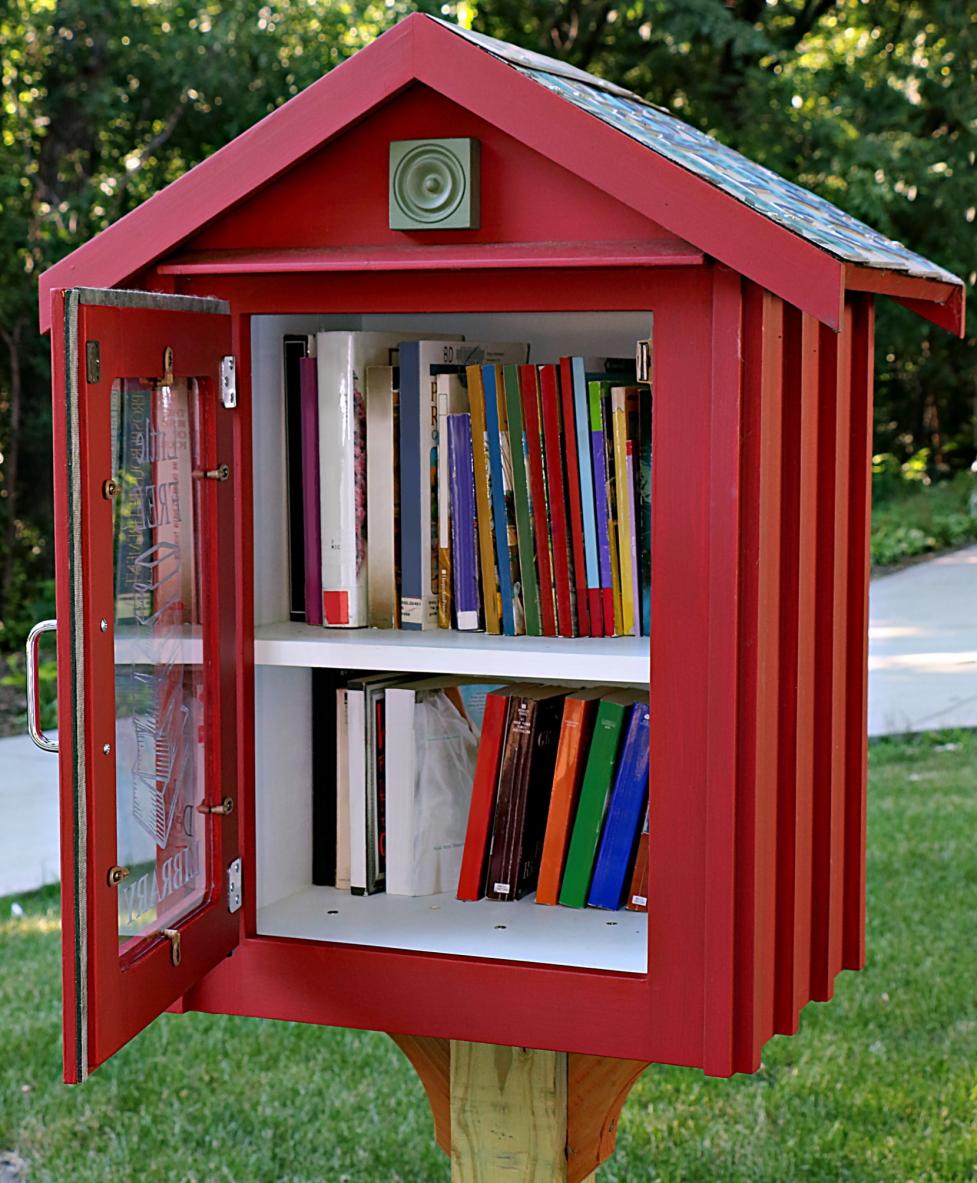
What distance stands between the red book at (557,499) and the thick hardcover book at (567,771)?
0.36 feet

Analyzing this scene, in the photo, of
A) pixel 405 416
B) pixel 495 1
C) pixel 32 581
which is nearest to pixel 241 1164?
pixel 405 416

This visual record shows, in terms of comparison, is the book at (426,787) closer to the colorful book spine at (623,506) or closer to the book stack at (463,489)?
the book stack at (463,489)

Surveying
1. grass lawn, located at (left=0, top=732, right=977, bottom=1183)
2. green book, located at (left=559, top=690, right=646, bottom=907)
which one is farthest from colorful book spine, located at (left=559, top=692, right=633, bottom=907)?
grass lawn, located at (left=0, top=732, right=977, bottom=1183)

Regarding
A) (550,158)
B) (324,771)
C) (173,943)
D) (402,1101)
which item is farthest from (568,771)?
(402,1101)

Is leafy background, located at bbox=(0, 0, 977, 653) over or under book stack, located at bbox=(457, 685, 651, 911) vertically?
over

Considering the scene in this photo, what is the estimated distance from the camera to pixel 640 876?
6.61ft

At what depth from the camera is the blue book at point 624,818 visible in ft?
6.52

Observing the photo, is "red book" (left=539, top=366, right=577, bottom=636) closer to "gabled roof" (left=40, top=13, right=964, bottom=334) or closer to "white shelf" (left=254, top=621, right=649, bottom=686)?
"white shelf" (left=254, top=621, right=649, bottom=686)

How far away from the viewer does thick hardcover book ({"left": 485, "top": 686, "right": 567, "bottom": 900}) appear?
2064mm

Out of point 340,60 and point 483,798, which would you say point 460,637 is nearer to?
point 483,798

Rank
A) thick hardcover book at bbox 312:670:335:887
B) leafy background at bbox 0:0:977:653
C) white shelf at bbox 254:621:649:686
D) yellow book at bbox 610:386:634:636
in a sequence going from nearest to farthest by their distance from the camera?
1. white shelf at bbox 254:621:649:686
2. yellow book at bbox 610:386:634:636
3. thick hardcover book at bbox 312:670:335:887
4. leafy background at bbox 0:0:977:653

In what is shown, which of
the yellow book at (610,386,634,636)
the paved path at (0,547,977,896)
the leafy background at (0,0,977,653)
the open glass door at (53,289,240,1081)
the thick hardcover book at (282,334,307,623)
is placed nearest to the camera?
the open glass door at (53,289,240,1081)

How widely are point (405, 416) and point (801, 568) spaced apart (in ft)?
1.71

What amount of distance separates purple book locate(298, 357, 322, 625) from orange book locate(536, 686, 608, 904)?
1.10 ft
